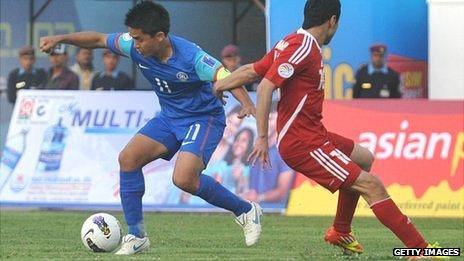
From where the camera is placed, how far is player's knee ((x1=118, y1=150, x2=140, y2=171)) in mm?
11133

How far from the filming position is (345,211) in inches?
419

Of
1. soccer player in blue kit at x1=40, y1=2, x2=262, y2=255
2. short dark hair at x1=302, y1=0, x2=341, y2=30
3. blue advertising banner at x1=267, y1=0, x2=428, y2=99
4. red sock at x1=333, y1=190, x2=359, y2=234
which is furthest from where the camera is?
blue advertising banner at x1=267, y1=0, x2=428, y2=99

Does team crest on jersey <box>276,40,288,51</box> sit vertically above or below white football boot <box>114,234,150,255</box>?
above

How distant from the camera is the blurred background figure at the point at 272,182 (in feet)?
55.4

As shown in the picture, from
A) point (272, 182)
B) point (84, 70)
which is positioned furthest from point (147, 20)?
point (84, 70)

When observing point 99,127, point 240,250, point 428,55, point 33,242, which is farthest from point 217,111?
Result: point 428,55

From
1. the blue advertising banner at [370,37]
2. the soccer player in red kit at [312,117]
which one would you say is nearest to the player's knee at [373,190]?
Result: the soccer player in red kit at [312,117]

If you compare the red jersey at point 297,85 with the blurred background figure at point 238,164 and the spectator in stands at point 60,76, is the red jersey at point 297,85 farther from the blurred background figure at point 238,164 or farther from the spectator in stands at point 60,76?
the spectator in stands at point 60,76

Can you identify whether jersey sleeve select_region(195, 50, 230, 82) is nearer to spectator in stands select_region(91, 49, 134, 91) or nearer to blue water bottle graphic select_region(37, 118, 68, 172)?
blue water bottle graphic select_region(37, 118, 68, 172)

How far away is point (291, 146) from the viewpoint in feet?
32.8

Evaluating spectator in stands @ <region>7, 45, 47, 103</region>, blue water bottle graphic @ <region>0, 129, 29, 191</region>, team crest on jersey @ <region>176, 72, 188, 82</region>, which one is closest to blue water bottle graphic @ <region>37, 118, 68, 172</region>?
blue water bottle graphic @ <region>0, 129, 29, 191</region>

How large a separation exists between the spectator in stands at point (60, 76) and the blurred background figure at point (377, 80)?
410 cm

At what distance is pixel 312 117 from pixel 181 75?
5.07ft

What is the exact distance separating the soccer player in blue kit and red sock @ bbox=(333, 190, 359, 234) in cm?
106
